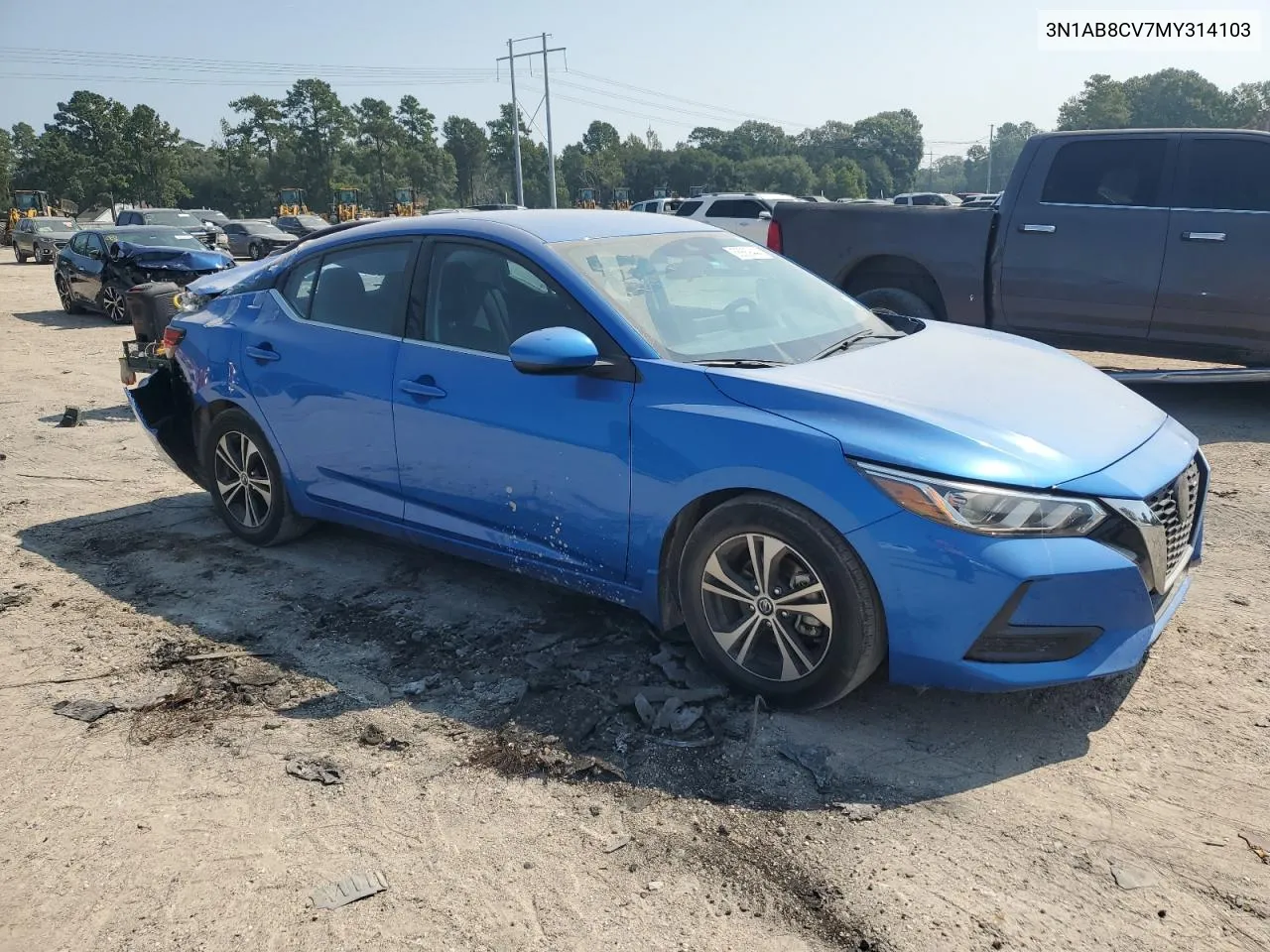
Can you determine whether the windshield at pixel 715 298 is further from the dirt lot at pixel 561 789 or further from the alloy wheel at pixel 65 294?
the alloy wheel at pixel 65 294

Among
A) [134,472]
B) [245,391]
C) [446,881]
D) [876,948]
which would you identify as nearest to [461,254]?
[245,391]

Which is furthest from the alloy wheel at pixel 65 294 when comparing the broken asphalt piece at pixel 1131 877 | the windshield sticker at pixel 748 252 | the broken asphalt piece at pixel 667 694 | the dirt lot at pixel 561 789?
the broken asphalt piece at pixel 1131 877

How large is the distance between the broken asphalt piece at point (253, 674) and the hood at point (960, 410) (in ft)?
6.95

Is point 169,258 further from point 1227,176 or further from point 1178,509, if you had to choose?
point 1178,509

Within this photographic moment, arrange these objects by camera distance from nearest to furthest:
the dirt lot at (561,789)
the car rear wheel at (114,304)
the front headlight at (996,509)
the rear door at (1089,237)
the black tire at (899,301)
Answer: the dirt lot at (561,789) → the front headlight at (996,509) → the rear door at (1089,237) → the black tire at (899,301) → the car rear wheel at (114,304)

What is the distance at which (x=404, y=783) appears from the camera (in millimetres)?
3328

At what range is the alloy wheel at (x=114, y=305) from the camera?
17.2 m

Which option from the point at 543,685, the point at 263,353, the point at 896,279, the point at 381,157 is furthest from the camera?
the point at 381,157

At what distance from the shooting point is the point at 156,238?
1773 cm

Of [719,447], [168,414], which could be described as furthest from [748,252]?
[168,414]

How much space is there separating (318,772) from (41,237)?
40898mm

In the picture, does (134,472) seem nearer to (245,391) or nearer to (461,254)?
(245,391)

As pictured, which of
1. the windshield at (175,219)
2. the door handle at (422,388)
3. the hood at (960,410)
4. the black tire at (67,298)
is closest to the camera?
the hood at (960,410)

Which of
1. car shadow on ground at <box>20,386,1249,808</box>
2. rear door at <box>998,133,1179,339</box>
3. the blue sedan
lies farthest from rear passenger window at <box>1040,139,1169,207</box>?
car shadow on ground at <box>20,386,1249,808</box>
